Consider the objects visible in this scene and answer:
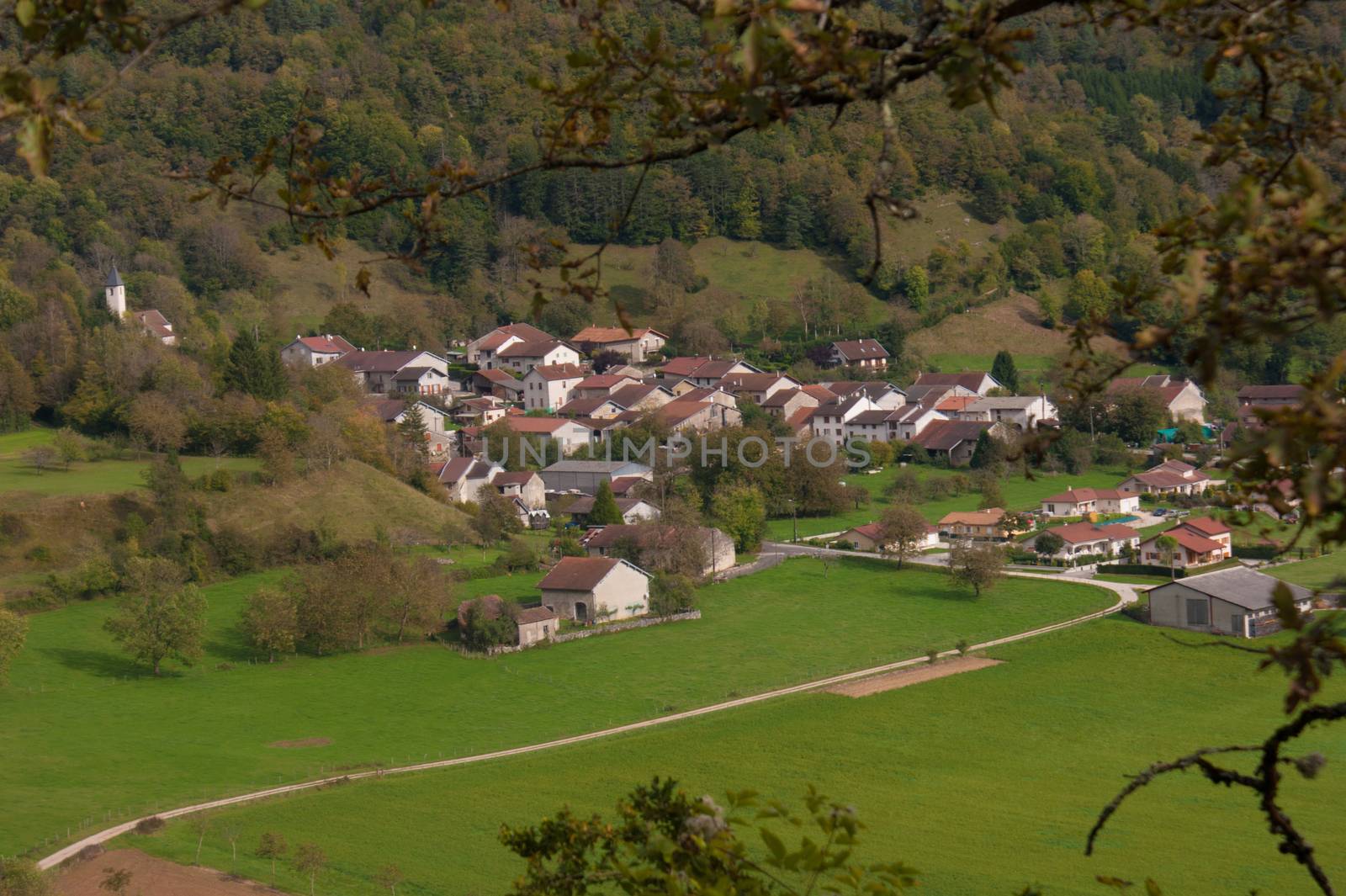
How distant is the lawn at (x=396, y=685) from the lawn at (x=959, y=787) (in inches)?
64.8

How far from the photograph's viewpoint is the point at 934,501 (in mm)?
41312

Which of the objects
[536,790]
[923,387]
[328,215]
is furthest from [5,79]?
[923,387]

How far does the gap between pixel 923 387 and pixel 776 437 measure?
9.32m

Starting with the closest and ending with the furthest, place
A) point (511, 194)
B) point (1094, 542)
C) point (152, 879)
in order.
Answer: point (152, 879) < point (1094, 542) < point (511, 194)

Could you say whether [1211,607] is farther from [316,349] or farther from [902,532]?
[316,349]

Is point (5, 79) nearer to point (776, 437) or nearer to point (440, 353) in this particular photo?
point (776, 437)

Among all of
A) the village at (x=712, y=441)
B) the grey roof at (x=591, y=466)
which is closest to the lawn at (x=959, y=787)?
the village at (x=712, y=441)

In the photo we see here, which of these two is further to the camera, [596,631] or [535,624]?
[596,631]

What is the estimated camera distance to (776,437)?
45562mm

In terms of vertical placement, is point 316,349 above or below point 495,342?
below

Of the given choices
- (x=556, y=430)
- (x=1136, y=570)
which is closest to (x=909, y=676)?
(x=1136, y=570)

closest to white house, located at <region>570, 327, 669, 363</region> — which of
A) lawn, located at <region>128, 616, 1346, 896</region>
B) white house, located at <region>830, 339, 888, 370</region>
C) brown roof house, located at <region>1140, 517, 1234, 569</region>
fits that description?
white house, located at <region>830, 339, 888, 370</region>

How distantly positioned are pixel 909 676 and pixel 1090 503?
50.5ft

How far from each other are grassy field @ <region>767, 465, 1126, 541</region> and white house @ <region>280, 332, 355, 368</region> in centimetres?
2283
